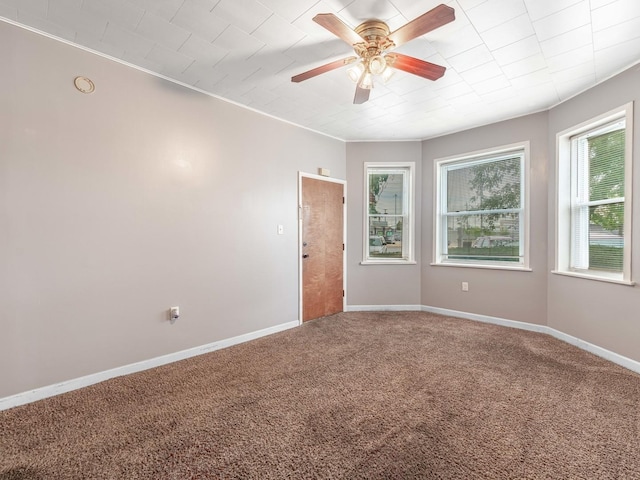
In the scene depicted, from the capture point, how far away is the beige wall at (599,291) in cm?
257

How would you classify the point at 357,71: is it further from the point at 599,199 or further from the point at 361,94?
the point at 599,199

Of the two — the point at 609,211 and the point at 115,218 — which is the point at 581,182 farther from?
the point at 115,218

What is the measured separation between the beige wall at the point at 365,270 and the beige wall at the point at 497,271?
0.21 metres

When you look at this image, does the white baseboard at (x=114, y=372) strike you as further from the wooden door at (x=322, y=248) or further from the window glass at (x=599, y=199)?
the window glass at (x=599, y=199)

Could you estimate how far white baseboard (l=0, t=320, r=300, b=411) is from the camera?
2096 mm

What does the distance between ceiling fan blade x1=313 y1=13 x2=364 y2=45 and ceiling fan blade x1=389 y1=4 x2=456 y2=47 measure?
0.23 metres

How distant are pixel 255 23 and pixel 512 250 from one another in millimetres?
3743

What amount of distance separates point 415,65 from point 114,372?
326 centimetres

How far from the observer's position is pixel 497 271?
12.8 feet

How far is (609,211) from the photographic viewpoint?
115 inches

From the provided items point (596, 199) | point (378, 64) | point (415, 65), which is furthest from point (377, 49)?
point (596, 199)

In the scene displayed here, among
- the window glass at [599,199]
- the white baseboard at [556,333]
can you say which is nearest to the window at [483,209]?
the window glass at [599,199]

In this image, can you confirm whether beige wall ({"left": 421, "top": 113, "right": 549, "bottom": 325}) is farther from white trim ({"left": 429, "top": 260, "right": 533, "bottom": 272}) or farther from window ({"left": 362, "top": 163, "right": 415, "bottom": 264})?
window ({"left": 362, "top": 163, "right": 415, "bottom": 264})

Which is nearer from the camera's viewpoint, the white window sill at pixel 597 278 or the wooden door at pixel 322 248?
the white window sill at pixel 597 278
